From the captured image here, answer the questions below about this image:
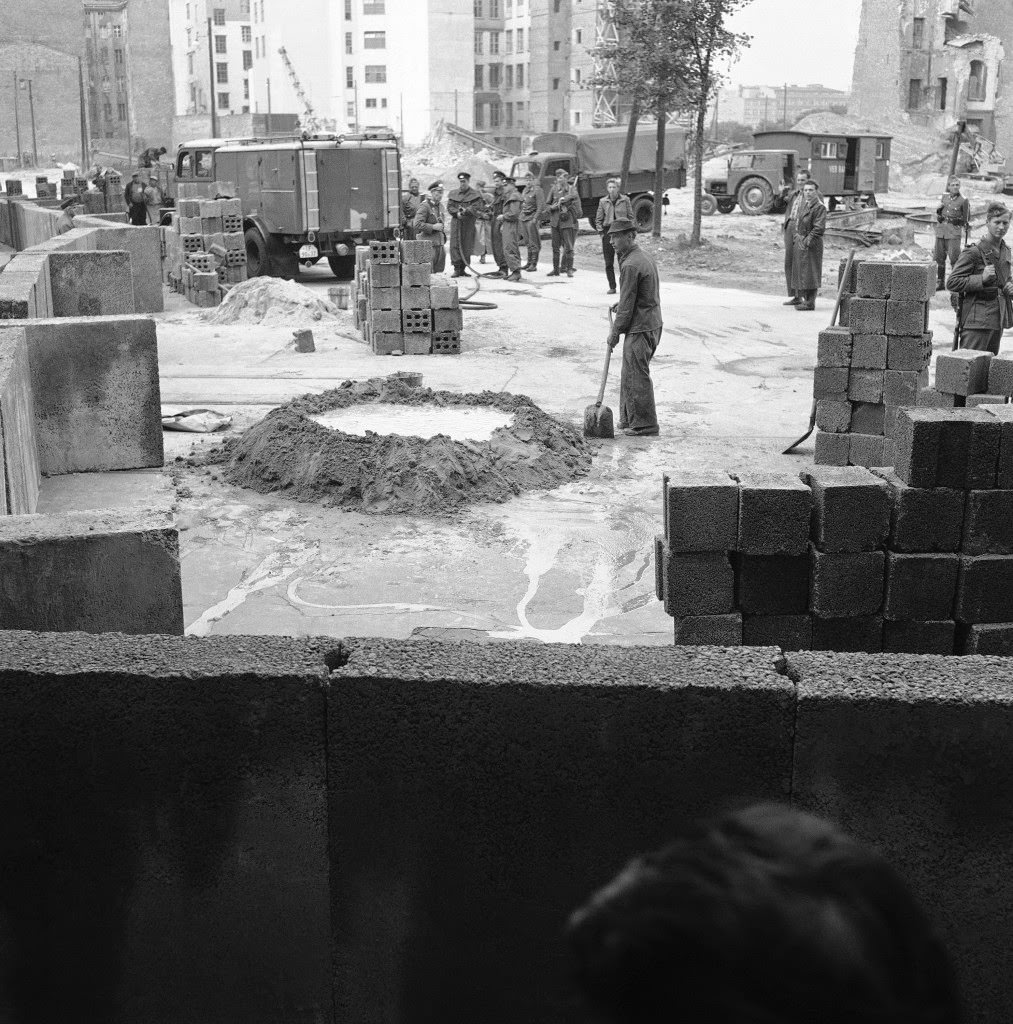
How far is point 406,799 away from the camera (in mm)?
3314

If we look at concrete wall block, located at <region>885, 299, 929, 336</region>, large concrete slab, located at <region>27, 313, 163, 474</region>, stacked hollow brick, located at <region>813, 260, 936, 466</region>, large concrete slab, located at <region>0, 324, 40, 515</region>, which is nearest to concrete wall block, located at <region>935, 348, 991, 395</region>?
stacked hollow brick, located at <region>813, 260, 936, 466</region>

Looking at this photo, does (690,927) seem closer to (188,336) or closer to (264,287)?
(188,336)

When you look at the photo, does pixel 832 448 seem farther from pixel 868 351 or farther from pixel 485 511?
pixel 485 511

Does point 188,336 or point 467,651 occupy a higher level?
point 467,651

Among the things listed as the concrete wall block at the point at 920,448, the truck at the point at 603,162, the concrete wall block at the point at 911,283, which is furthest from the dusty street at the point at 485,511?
the truck at the point at 603,162

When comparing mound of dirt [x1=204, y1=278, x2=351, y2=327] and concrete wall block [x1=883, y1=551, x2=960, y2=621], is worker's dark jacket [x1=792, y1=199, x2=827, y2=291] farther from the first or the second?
concrete wall block [x1=883, y1=551, x2=960, y2=621]

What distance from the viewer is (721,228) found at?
1468 inches

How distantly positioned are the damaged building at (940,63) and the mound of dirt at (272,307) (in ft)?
171

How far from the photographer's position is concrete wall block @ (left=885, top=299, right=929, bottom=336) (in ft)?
36.6

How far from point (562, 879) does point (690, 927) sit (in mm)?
2360

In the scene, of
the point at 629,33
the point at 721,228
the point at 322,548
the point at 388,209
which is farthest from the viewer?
the point at 721,228

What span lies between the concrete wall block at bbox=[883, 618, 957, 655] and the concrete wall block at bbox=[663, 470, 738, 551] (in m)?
0.92

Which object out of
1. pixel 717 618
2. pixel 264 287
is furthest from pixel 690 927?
pixel 264 287

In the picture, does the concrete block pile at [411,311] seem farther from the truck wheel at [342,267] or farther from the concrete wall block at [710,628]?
the concrete wall block at [710,628]
